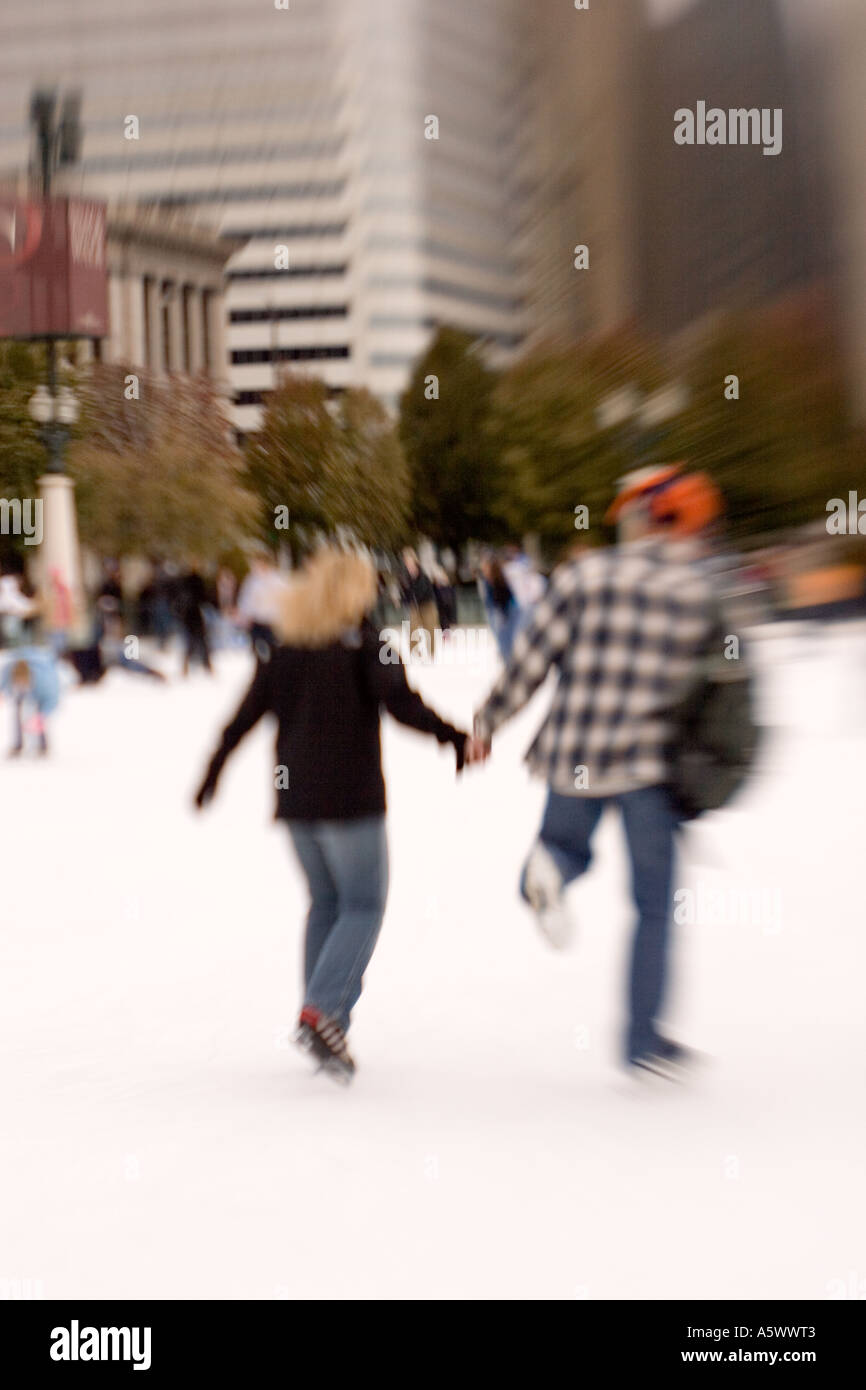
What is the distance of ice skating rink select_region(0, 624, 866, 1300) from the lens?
3.15 meters

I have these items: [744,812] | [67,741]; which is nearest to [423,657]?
[67,741]

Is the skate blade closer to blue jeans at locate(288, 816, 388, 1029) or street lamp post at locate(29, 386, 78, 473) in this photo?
blue jeans at locate(288, 816, 388, 1029)

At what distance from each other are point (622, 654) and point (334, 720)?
→ 0.70 m

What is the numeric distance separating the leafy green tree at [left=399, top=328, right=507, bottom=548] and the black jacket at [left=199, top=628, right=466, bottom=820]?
45928mm

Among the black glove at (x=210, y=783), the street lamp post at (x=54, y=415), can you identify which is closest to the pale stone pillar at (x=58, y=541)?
the street lamp post at (x=54, y=415)

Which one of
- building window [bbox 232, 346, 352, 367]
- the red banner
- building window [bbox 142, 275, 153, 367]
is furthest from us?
building window [bbox 232, 346, 352, 367]

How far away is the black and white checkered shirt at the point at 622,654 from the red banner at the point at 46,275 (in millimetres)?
11425

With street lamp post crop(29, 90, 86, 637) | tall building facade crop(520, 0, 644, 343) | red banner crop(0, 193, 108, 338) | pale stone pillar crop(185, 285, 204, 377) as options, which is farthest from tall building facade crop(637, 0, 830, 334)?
red banner crop(0, 193, 108, 338)

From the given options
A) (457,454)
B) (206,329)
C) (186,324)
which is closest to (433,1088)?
(206,329)

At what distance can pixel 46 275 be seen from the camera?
16.9 meters

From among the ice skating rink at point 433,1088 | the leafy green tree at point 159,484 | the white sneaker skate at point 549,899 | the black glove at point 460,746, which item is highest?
the leafy green tree at point 159,484

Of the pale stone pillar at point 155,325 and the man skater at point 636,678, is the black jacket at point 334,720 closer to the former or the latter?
the man skater at point 636,678

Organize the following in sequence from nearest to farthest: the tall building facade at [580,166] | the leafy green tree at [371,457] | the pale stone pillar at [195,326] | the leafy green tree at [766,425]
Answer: the leafy green tree at [371,457], the pale stone pillar at [195,326], the leafy green tree at [766,425], the tall building facade at [580,166]

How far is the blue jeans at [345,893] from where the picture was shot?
438 cm
